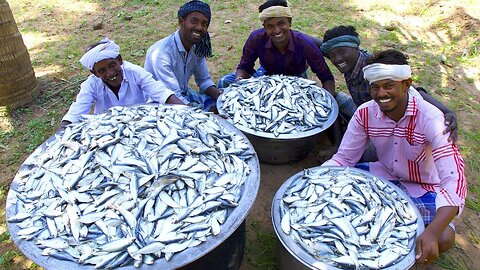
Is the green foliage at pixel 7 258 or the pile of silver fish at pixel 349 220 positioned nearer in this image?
the pile of silver fish at pixel 349 220

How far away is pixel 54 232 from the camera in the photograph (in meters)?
1.83

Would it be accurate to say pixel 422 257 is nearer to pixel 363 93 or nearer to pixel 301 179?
pixel 301 179

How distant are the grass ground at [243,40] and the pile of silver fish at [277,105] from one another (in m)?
0.95

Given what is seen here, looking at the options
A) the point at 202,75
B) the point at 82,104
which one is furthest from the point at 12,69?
the point at 202,75

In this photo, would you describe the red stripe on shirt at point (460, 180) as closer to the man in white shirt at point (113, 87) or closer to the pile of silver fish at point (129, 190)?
the pile of silver fish at point (129, 190)

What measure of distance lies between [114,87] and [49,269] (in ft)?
6.04

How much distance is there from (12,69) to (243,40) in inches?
139

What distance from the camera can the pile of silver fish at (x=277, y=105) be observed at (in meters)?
3.21

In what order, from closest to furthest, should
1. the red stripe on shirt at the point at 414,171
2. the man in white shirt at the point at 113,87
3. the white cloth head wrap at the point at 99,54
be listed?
Answer: the red stripe on shirt at the point at 414,171, the white cloth head wrap at the point at 99,54, the man in white shirt at the point at 113,87

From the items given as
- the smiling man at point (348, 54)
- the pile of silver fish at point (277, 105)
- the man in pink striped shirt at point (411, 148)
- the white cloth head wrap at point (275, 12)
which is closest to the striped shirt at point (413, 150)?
the man in pink striped shirt at point (411, 148)

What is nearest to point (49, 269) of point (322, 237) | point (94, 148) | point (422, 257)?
point (94, 148)

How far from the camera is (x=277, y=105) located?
335 centimetres

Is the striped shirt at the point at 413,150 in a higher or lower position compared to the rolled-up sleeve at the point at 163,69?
lower

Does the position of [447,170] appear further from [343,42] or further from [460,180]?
[343,42]
